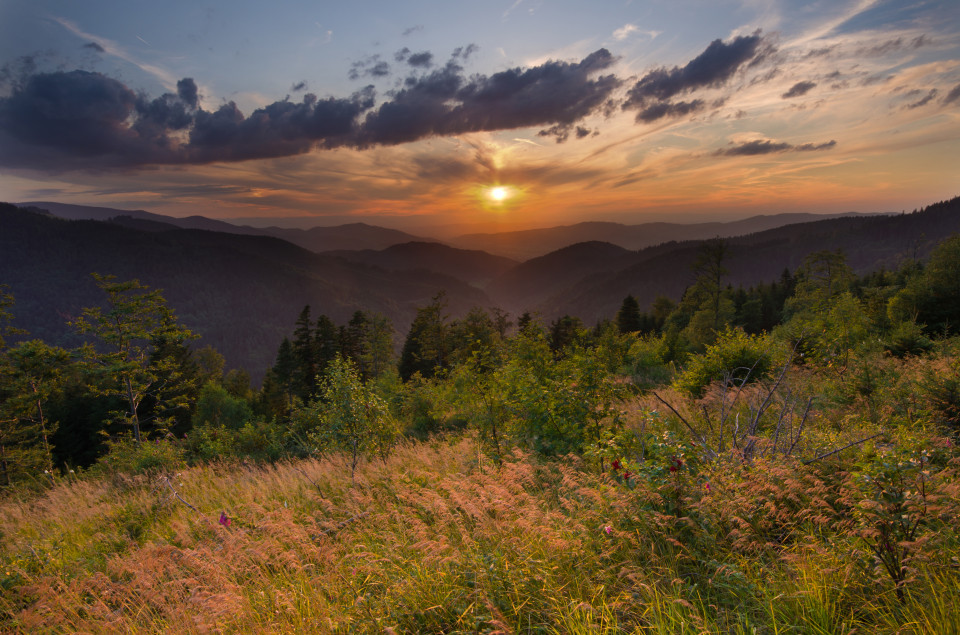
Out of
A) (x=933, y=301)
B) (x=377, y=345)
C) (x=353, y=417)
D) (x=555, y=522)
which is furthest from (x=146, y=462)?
(x=377, y=345)

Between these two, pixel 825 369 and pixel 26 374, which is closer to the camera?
pixel 825 369

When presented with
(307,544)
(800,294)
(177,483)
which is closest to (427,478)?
(307,544)

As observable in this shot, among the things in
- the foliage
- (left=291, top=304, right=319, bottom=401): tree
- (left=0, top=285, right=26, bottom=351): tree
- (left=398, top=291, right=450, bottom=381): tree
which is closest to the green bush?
the foliage

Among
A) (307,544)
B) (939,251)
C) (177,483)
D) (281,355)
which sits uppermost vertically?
(939,251)

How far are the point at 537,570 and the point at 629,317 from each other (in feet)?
182

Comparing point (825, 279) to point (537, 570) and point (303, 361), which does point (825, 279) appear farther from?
point (303, 361)

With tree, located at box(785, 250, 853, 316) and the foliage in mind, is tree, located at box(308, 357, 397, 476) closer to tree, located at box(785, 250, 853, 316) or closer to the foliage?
the foliage

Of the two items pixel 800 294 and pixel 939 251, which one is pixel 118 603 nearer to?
pixel 939 251

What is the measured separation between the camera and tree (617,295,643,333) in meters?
54.4

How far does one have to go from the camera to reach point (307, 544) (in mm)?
4219

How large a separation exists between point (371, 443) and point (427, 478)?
2.94m

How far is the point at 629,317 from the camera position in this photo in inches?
2156

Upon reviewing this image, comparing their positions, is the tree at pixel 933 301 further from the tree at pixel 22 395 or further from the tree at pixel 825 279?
the tree at pixel 22 395

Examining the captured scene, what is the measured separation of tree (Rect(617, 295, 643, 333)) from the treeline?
24.2 feet
